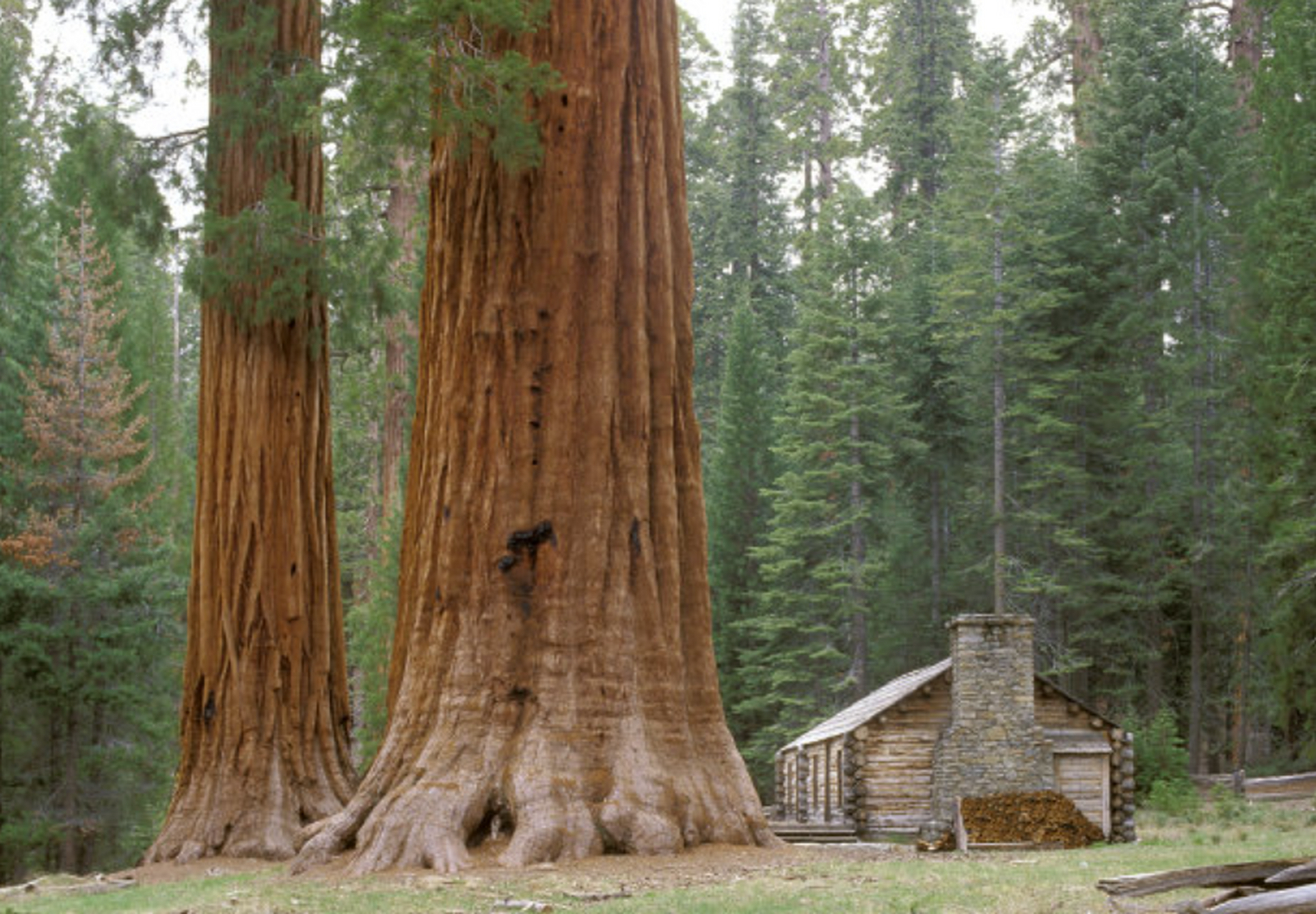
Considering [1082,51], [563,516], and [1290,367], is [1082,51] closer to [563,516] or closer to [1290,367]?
[1290,367]

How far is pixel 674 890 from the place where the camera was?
7.78m

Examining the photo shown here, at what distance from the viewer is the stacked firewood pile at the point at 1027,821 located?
20.0 m

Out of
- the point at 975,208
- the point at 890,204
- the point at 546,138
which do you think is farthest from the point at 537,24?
the point at 890,204

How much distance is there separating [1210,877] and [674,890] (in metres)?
Answer: 2.63

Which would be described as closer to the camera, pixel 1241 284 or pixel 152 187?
pixel 152 187

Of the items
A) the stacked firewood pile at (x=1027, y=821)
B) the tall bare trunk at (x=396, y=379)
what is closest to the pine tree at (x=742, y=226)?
the tall bare trunk at (x=396, y=379)

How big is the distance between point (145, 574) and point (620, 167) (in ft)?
65.7

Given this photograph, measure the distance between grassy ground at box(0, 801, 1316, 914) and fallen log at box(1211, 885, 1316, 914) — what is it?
34.1 inches

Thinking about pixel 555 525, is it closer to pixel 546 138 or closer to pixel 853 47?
pixel 546 138

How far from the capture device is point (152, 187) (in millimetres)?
14828

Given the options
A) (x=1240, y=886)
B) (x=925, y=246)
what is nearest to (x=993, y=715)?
(x=1240, y=886)

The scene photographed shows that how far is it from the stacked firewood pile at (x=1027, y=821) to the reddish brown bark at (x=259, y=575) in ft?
32.5

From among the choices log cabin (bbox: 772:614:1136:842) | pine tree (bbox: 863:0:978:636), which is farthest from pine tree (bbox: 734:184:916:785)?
log cabin (bbox: 772:614:1136:842)

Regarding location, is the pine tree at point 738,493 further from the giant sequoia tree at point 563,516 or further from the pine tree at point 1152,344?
the giant sequoia tree at point 563,516
